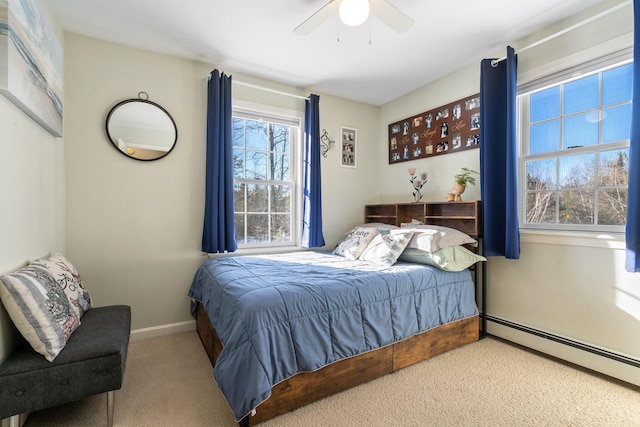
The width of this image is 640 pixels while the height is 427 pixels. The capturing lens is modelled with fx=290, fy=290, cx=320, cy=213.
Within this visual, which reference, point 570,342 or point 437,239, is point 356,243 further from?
point 570,342

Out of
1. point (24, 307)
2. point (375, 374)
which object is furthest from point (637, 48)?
point (24, 307)

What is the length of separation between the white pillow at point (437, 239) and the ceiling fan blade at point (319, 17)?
1884mm

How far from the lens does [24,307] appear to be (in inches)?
53.6

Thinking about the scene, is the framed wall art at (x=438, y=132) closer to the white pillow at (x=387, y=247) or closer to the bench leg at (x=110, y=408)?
the white pillow at (x=387, y=247)

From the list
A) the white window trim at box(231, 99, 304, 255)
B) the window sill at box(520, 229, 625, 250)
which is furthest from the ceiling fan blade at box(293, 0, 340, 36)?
the window sill at box(520, 229, 625, 250)

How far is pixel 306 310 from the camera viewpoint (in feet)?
5.64

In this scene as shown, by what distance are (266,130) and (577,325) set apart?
337 cm

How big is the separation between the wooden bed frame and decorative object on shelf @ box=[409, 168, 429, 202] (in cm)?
144

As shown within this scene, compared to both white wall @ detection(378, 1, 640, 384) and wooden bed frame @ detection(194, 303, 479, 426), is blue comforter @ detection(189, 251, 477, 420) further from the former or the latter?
white wall @ detection(378, 1, 640, 384)

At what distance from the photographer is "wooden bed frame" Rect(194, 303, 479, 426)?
162 centimetres

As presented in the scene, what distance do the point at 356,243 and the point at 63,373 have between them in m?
2.32

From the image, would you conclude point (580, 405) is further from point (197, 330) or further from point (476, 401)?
point (197, 330)

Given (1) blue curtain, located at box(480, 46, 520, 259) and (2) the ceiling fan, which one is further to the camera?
(1) blue curtain, located at box(480, 46, 520, 259)

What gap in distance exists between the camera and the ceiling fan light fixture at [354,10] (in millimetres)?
1694
